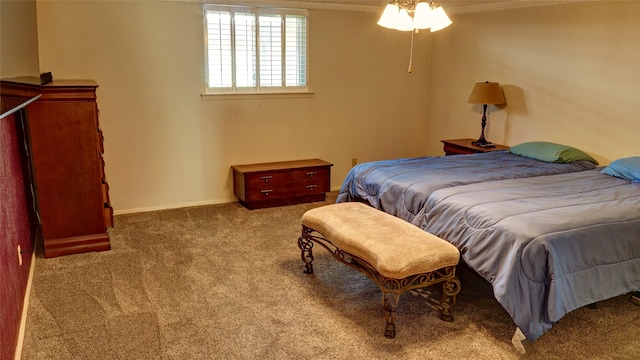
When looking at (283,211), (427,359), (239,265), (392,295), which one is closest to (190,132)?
(283,211)

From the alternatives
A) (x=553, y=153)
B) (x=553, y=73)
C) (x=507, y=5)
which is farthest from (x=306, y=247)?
(x=507, y=5)

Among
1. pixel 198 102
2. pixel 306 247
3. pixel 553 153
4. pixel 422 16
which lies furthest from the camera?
pixel 198 102

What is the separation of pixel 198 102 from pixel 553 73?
11.1ft

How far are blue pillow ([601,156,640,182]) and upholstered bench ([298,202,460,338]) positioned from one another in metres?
1.69

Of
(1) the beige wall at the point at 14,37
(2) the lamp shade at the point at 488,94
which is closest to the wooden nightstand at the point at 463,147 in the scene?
(2) the lamp shade at the point at 488,94

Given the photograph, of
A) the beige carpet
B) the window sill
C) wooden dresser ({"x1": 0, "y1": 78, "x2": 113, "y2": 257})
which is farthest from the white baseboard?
the window sill

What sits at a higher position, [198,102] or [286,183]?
[198,102]

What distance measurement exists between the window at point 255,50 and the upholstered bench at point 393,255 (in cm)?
230

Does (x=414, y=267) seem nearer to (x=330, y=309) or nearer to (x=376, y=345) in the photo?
(x=376, y=345)

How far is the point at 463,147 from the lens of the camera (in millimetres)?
5055

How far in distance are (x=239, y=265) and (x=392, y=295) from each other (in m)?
1.36

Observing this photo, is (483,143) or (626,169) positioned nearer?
(626,169)

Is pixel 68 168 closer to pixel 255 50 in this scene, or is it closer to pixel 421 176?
pixel 255 50

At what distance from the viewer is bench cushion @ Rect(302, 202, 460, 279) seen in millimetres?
2588
